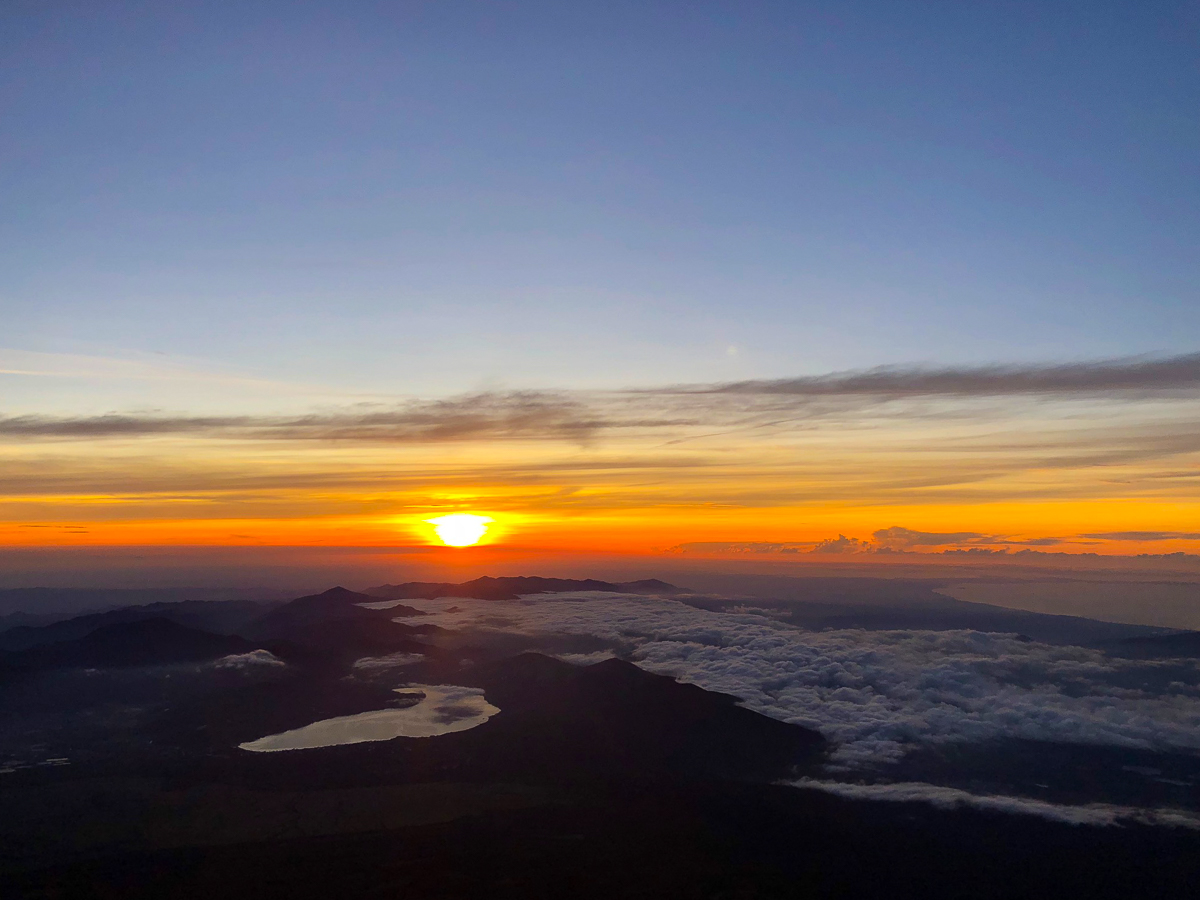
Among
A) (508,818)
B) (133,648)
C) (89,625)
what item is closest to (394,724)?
(508,818)

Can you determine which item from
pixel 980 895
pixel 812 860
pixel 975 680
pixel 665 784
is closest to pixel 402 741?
pixel 665 784

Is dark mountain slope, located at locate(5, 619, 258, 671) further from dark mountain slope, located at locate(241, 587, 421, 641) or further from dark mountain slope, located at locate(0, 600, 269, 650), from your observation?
dark mountain slope, located at locate(241, 587, 421, 641)

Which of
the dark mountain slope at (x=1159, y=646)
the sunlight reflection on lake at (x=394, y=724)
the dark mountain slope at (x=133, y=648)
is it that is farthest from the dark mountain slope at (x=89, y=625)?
the dark mountain slope at (x=1159, y=646)

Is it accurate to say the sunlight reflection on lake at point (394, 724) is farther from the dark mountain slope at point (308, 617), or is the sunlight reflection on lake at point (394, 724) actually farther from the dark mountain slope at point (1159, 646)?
the dark mountain slope at point (1159, 646)

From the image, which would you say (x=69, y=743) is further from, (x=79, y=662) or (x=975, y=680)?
(x=975, y=680)

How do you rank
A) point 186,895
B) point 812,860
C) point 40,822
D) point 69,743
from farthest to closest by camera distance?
point 69,743 < point 40,822 < point 812,860 < point 186,895

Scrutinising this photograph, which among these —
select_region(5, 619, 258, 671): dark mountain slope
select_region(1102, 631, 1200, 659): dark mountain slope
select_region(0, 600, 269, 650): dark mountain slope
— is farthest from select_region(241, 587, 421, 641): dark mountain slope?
select_region(1102, 631, 1200, 659): dark mountain slope
